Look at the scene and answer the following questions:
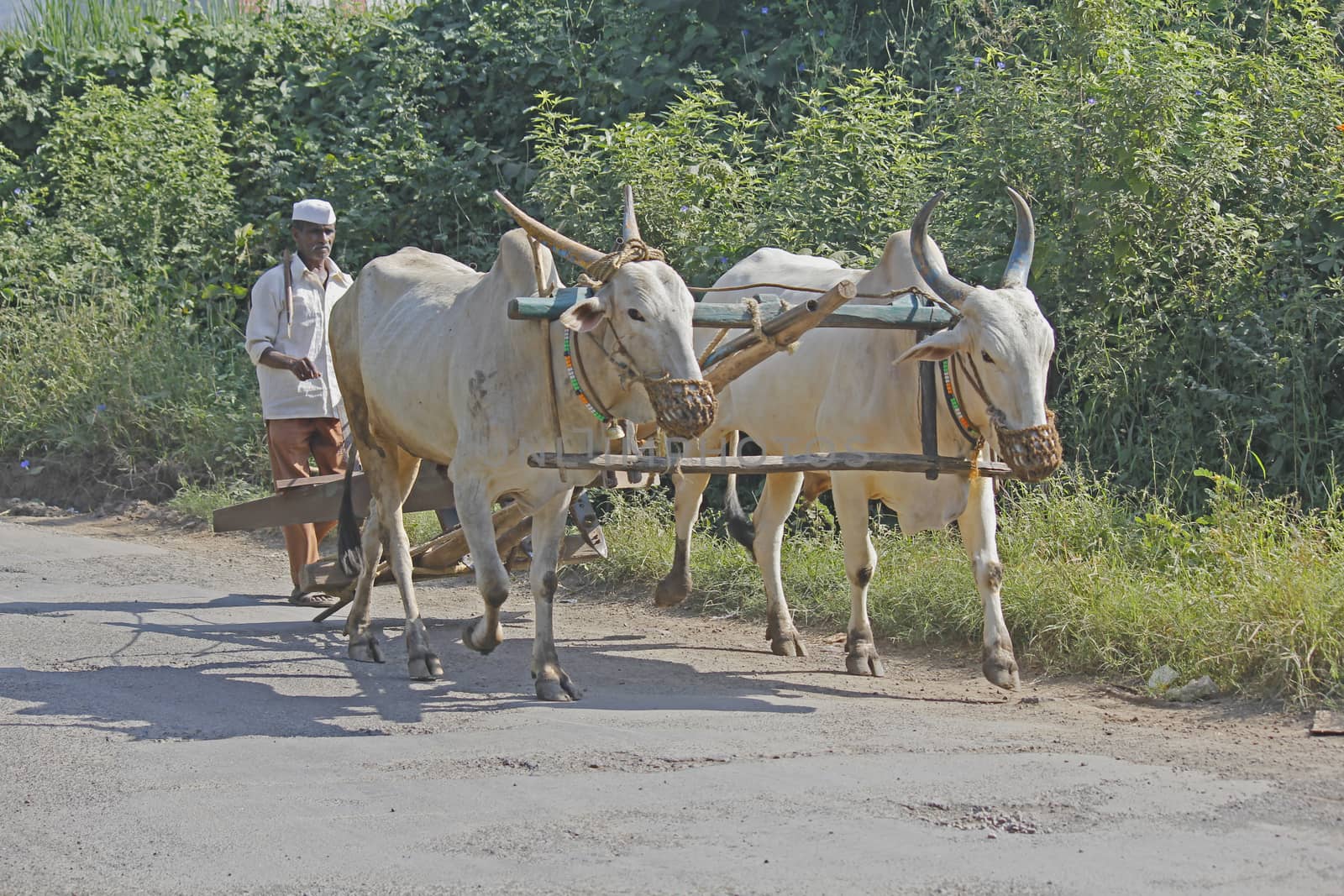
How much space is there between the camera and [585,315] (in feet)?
17.3

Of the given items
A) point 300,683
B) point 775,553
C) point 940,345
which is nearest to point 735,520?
point 775,553

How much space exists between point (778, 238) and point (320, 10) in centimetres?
797

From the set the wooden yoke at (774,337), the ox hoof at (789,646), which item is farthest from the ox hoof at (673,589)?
the wooden yoke at (774,337)

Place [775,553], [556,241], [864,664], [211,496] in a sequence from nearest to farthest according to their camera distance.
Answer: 1. [556,241]
2. [864,664]
3. [775,553]
4. [211,496]

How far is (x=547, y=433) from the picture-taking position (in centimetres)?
585

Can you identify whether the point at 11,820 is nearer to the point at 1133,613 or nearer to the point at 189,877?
the point at 189,877

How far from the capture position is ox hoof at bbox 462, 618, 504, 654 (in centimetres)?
597

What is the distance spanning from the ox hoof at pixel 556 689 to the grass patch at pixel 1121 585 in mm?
1851

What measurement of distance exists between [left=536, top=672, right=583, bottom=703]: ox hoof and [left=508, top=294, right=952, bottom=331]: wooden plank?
4.42ft

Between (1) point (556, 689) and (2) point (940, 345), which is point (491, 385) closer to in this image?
(1) point (556, 689)

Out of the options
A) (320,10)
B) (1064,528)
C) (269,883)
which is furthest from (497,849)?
(320,10)

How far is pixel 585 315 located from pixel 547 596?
117cm

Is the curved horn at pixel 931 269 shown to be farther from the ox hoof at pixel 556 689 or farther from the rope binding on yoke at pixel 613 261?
the ox hoof at pixel 556 689

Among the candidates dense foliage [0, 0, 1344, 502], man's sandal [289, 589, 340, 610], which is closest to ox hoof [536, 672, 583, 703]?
man's sandal [289, 589, 340, 610]
